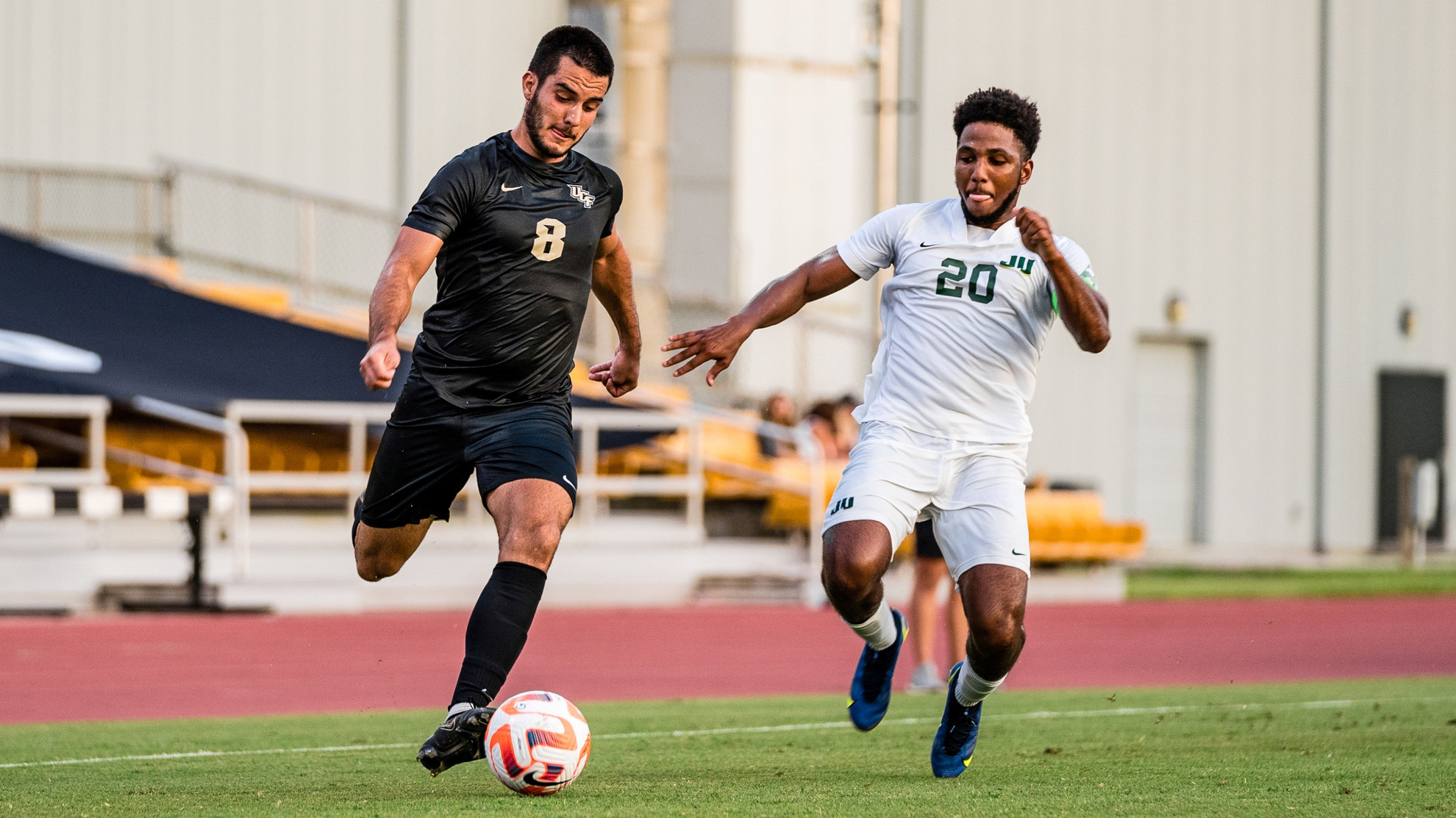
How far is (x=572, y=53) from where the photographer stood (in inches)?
252

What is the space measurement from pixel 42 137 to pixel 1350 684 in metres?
18.2

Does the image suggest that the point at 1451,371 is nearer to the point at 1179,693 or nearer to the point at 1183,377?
the point at 1183,377

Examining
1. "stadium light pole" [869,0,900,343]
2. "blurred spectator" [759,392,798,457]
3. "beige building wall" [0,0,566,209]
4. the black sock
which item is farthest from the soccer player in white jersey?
"beige building wall" [0,0,566,209]

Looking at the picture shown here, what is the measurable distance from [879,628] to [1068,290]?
1614 mm

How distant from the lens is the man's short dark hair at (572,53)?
21.0 feet

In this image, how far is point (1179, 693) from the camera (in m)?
10.9

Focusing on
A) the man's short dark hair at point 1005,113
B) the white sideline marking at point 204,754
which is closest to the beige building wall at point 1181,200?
the white sideline marking at point 204,754

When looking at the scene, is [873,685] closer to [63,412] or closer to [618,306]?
[618,306]

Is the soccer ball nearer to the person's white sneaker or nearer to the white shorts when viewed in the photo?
the white shorts

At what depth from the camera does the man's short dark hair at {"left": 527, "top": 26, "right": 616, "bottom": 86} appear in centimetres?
641

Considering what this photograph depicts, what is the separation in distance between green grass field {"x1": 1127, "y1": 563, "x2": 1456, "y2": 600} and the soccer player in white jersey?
47.6 feet

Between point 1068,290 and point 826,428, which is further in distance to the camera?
point 826,428

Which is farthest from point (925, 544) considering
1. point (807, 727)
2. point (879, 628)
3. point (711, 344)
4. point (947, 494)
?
point (711, 344)

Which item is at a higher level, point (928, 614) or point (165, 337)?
point (165, 337)
